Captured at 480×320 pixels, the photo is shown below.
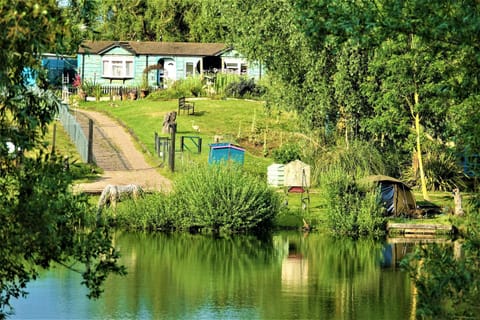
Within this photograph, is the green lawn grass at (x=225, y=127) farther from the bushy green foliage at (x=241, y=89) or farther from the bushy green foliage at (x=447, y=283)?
the bushy green foliage at (x=447, y=283)

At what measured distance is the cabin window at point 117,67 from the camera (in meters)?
83.1

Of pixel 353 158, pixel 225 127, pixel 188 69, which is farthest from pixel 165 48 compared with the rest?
pixel 353 158

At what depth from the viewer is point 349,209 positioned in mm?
37281

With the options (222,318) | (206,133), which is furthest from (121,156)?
(222,318)

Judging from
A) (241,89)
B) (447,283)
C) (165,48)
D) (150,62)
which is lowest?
(447,283)

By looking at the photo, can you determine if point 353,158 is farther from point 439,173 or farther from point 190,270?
point 190,270

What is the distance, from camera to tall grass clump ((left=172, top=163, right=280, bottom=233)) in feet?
120

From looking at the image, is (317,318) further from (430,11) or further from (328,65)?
(328,65)

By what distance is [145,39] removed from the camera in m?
93.2

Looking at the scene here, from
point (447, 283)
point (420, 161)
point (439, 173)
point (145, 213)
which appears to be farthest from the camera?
point (439, 173)

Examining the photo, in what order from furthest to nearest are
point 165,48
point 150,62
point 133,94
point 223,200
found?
point 165,48 → point 150,62 → point 133,94 → point 223,200

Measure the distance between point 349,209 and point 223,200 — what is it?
14.0ft

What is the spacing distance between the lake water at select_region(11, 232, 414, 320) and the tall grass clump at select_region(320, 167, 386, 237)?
77cm

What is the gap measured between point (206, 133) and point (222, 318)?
114 feet
